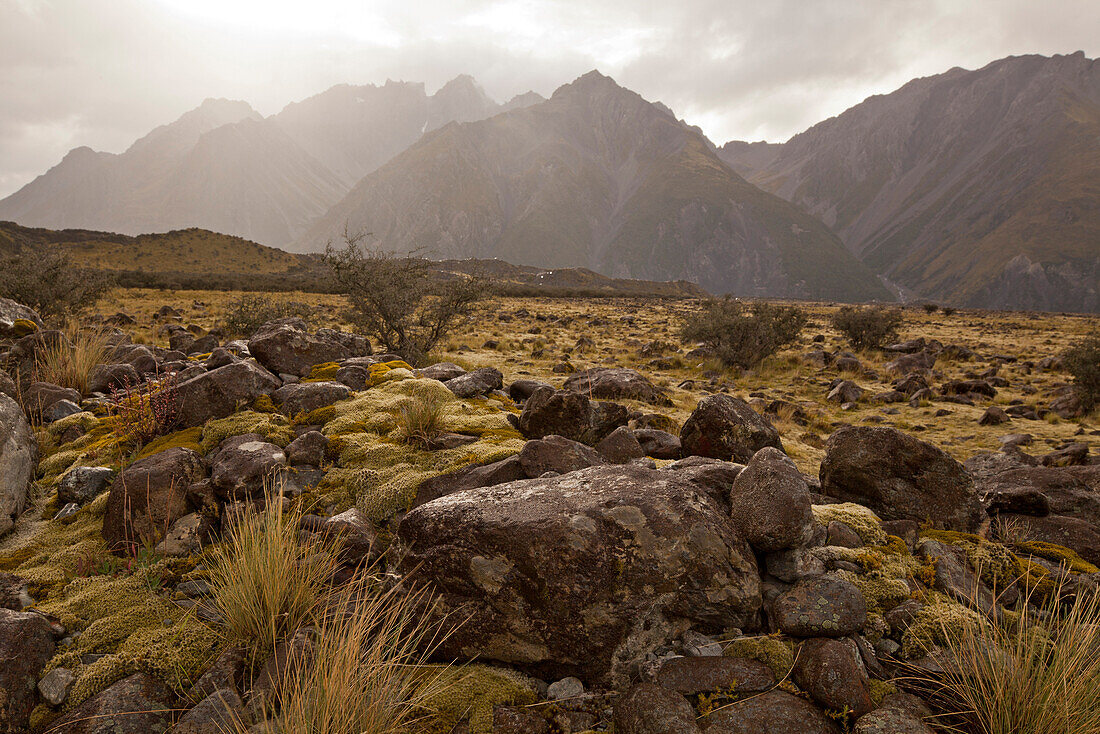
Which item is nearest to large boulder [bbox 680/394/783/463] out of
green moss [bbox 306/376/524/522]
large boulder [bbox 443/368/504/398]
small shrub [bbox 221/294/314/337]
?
green moss [bbox 306/376/524/522]

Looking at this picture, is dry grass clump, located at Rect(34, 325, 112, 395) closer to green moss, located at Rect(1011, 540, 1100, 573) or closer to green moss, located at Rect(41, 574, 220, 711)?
green moss, located at Rect(41, 574, 220, 711)

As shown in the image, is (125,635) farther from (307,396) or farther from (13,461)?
(307,396)

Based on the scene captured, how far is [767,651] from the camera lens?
306cm

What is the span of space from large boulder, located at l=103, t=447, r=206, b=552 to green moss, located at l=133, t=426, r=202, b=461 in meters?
1.02

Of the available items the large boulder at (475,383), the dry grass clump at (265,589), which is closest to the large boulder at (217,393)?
the large boulder at (475,383)

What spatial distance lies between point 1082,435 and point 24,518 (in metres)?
20.1

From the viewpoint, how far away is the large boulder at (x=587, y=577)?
10.4 feet

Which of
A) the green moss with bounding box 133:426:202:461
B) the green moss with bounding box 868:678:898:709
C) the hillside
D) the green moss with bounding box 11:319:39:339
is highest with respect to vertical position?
the hillside

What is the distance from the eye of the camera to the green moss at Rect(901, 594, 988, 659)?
3.06 meters

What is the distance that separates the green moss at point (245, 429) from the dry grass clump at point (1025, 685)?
21.5ft

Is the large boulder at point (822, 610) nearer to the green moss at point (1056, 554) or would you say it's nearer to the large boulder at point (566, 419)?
the green moss at point (1056, 554)

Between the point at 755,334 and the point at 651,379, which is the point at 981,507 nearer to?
the point at 651,379

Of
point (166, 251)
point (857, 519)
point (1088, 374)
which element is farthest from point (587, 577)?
point (166, 251)

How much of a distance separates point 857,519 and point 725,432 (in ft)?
7.00
